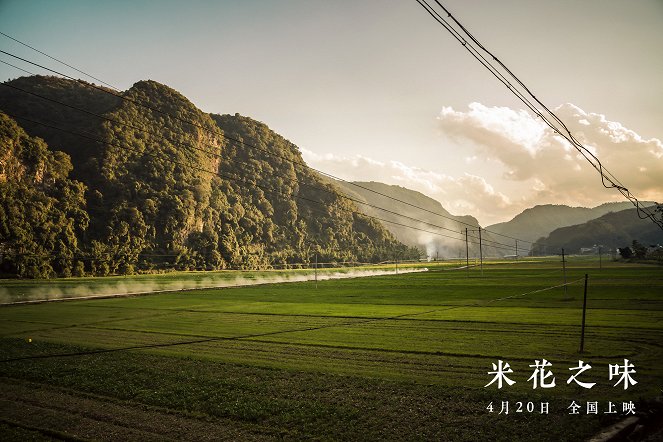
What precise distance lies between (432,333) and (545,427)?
12.0m

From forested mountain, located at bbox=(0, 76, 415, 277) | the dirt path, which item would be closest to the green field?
the dirt path

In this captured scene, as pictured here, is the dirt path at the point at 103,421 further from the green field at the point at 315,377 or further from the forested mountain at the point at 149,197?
the forested mountain at the point at 149,197

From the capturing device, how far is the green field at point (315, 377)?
8727 millimetres

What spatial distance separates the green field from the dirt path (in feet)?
0.13

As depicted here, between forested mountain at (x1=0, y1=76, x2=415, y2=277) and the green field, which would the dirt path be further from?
forested mountain at (x1=0, y1=76, x2=415, y2=277)

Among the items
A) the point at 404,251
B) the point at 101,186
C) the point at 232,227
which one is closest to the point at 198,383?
the point at 101,186

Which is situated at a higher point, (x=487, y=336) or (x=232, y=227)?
(x=232, y=227)

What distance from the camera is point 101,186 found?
107 m

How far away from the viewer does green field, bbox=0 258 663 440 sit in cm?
873

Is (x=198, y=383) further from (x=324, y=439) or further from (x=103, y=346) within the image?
(x=103, y=346)

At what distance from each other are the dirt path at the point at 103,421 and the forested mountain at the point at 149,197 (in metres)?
47.1

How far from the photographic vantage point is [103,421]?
30.5ft

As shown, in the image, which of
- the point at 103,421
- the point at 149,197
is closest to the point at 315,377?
the point at 103,421

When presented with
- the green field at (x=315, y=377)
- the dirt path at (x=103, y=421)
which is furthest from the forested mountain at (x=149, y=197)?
the dirt path at (x=103, y=421)
